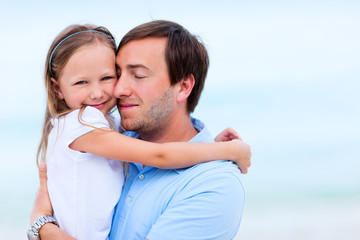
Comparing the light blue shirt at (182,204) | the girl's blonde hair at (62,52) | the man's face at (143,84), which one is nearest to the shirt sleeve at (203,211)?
the light blue shirt at (182,204)

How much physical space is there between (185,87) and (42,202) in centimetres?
112

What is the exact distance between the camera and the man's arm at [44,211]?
237 cm

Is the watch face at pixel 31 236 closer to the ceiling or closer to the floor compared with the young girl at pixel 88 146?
closer to the floor

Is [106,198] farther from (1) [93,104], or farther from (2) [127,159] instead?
(1) [93,104]

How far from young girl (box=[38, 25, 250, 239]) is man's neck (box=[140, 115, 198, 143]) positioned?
348mm

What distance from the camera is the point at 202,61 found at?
299 cm

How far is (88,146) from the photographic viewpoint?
2340 mm

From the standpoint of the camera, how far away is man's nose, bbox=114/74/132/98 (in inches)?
102

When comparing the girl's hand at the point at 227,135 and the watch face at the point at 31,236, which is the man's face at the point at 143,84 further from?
the watch face at the point at 31,236

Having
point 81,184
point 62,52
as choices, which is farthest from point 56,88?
point 81,184

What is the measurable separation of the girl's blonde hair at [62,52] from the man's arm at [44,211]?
161mm

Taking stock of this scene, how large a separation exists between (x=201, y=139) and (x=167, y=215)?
60 cm

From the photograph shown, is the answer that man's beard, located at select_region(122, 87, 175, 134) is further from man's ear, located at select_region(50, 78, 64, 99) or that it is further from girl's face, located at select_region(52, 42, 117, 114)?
man's ear, located at select_region(50, 78, 64, 99)

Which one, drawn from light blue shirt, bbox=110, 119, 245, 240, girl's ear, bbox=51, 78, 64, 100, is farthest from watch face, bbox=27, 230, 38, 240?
girl's ear, bbox=51, 78, 64, 100
